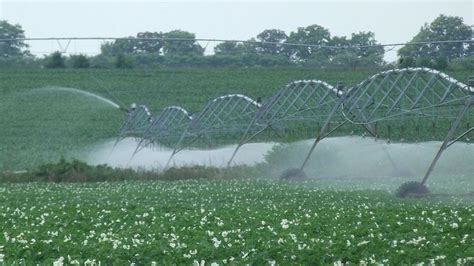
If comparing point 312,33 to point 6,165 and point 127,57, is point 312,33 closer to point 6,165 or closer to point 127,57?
point 127,57

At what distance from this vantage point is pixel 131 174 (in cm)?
3209

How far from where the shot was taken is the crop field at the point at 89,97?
4903 centimetres

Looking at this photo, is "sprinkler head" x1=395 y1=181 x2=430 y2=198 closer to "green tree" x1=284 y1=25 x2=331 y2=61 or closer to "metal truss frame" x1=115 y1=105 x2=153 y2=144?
"metal truss frame" x1=115 y1=105 x2=153 y2=144

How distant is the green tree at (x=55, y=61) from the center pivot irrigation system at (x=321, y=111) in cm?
2029

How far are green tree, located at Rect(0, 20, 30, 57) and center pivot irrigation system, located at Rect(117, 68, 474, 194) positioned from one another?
18013mm

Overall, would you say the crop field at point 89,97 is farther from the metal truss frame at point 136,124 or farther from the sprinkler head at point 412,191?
the sprinkler head at point 412,191

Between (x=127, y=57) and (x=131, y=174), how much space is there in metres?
32.4

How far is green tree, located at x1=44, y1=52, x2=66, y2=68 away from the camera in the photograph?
64.2m

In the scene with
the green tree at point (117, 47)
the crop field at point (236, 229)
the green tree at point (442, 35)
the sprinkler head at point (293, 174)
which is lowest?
the crop field at point (236, 229)

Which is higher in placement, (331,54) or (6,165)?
(331,54)

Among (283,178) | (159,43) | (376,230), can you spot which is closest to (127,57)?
(159,43)

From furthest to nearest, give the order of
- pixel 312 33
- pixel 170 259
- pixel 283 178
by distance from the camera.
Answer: pixel 312 33 → pixel 283 178 → pixel 170 259

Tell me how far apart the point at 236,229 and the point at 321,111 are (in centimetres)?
3012

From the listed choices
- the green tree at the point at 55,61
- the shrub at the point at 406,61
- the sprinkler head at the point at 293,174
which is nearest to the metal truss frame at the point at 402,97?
the sprinkler head at the point at 293,174
